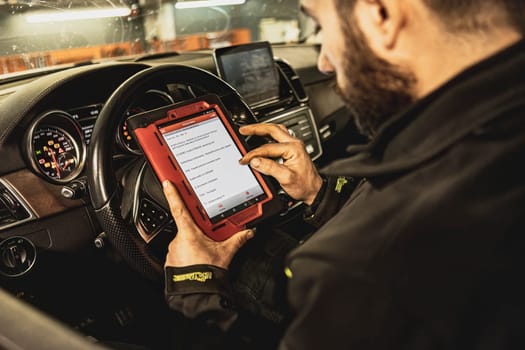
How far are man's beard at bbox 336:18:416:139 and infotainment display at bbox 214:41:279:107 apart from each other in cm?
136

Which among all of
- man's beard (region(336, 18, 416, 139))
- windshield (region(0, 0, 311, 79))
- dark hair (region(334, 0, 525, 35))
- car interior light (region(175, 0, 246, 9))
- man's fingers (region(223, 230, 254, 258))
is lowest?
man's fingers (region(223, 230, 254, 258))

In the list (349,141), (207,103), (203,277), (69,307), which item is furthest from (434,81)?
(349,141)

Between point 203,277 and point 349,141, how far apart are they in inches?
89.2

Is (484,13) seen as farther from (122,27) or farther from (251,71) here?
(122,27)

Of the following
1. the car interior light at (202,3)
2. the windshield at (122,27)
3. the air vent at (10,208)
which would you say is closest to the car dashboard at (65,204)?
the air vent at (10,208)

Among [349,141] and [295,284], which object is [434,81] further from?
[349,141]

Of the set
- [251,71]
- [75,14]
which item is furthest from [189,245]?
[75,14]

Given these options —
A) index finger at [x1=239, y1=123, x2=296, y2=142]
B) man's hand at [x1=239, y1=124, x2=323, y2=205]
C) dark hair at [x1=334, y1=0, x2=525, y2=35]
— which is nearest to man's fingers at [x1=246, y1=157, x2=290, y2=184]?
man's hand at [x1=239, y1=124, x2=323, y2=205]

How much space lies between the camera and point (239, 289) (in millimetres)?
1312

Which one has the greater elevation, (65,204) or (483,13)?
(483,13)

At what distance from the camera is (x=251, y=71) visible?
7.43 ft

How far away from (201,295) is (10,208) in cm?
63

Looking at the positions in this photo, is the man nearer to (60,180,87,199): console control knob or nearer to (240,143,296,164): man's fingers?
(240,143,296,164): man's fingers

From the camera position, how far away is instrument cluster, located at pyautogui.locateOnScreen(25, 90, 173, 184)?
135 centimetres
